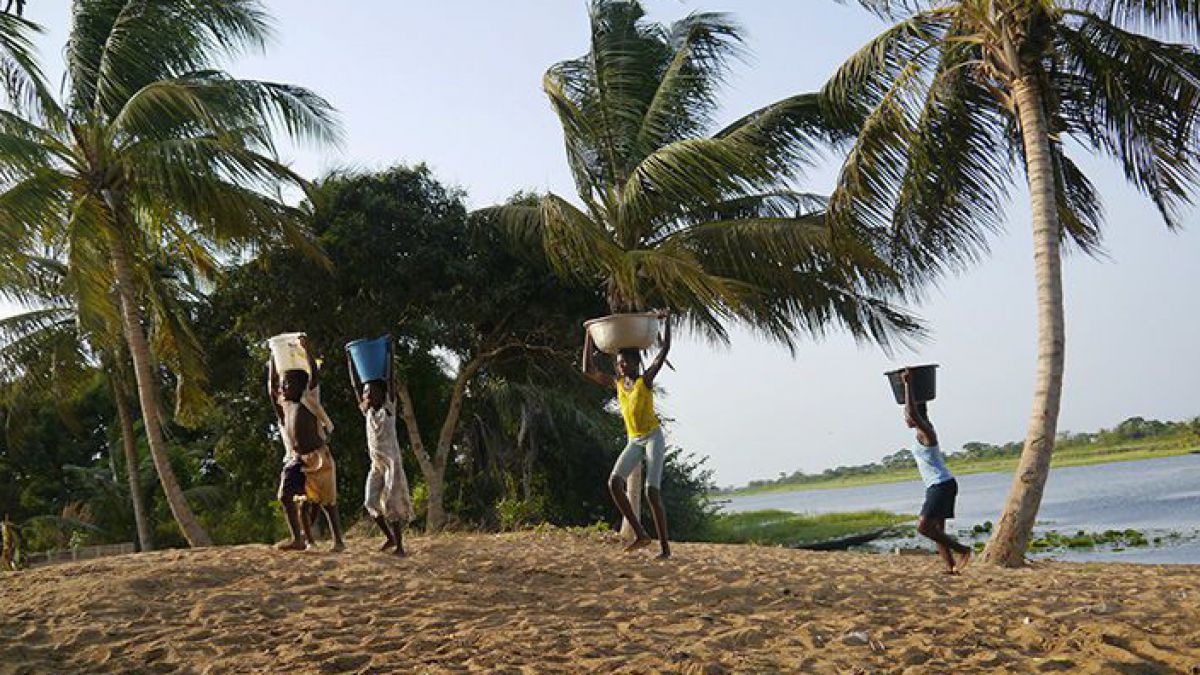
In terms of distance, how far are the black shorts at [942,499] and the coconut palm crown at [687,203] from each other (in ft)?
11.6

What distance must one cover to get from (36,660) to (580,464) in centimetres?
→ 1546

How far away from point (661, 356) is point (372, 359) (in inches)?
92.8

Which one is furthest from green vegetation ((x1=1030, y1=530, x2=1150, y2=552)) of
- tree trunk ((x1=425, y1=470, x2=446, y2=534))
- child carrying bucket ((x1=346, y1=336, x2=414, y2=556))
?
child carrying bucket ((x1=346, y1=336, x2=414, y2=556))

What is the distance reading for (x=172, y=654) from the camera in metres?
5.56

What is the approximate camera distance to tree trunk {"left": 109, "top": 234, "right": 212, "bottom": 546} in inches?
483

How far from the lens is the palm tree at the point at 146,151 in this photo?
455 inches

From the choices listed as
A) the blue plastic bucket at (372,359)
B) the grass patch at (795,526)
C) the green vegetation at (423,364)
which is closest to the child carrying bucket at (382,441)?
the blue plastic bucket at (372,359)

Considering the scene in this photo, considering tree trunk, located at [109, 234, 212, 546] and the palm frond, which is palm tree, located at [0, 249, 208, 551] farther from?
the palm frond

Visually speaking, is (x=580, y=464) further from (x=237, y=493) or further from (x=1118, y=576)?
(x=1118, y=576)

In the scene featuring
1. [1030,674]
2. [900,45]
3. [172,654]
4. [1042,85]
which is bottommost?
[1030,674]

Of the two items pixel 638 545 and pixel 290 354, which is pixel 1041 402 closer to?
pixel 638 545

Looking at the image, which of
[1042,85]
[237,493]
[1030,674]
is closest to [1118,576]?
[1030,674]

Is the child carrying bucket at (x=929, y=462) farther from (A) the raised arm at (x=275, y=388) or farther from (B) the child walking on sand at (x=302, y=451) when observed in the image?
(A) the raised arm at (x=275, y=388)

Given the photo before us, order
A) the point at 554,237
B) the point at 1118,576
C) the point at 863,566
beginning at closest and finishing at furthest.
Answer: the point at 1118,576
the point at 863,566
the point at 554,237
